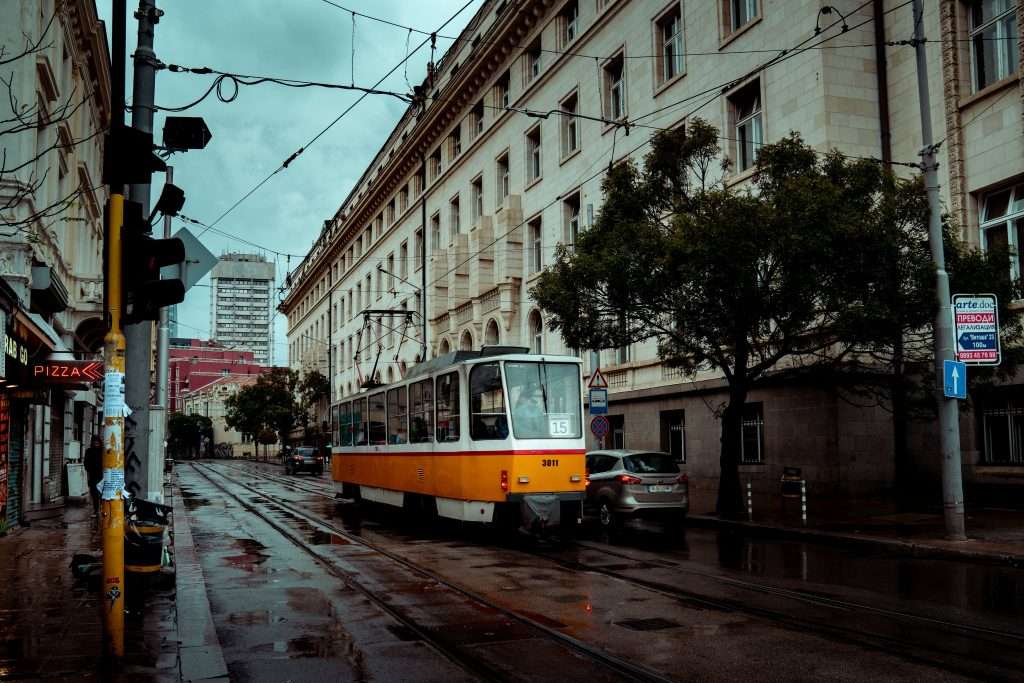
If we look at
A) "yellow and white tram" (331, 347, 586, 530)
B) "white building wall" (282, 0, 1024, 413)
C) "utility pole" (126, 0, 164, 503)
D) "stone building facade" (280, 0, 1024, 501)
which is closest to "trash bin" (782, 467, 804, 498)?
"stone building facade" (280, 0, 1024, 501)

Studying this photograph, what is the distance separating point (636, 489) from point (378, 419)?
6472 millimetres

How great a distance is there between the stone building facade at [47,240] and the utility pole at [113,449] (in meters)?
1.77

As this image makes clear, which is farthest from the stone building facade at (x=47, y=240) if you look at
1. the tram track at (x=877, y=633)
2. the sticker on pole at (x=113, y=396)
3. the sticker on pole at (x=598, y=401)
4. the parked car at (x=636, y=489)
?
the sticker on pole at (x=598, y=401)

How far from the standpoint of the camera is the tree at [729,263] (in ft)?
53.0

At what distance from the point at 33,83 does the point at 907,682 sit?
2048 cm

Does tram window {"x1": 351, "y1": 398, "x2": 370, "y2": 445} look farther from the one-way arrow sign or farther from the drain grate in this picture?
the drain grate

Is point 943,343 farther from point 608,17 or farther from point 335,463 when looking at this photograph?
point 608,17

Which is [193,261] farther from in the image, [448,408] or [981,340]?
[981,340]

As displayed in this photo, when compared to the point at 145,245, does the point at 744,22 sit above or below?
above

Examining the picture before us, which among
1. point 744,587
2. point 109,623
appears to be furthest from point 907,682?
point 109,623

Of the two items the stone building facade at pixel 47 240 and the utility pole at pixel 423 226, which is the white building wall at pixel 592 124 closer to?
the utility pole at pixel 423 226

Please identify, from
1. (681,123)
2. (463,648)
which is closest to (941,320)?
(463,648)

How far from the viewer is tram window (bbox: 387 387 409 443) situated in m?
18.6

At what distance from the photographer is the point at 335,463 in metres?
25.6
